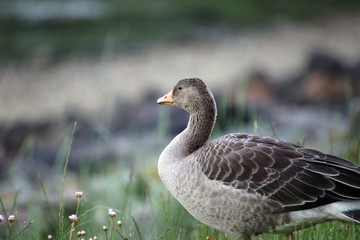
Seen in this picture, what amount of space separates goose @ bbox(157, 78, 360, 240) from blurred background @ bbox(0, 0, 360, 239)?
1962 millimetres

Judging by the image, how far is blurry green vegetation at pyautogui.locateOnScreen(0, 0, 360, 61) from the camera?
709 inches

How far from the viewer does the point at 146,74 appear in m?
16.0

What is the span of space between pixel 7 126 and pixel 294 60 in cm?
858

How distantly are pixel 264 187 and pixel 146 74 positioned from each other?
39.8 ft

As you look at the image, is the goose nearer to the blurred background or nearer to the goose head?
the goose head

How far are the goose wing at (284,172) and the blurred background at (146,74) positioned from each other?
207 cm

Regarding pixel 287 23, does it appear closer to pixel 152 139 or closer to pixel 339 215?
pixel 152 139

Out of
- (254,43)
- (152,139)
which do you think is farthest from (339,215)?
(254,43)

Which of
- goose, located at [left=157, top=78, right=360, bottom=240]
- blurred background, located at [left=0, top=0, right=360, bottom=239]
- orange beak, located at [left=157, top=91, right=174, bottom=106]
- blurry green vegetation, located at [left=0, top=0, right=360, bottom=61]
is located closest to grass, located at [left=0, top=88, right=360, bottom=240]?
blurred background, located at [left=0, top=0, right=360, bottom=239]

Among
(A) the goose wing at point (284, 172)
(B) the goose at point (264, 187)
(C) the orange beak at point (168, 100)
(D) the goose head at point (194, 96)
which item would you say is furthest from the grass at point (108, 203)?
(C) the orange beak at point (168, 100)

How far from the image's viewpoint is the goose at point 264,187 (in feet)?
13.3

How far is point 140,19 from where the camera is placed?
19.8 meters

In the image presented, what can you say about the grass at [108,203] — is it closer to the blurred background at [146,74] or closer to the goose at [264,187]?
the blurred background at [146,74]

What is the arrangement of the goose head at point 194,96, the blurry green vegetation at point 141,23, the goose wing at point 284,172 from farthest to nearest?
1. the blurry green vegetation at point 141,23
2. the goose head at point 194,96
3. the goose wing at point 284,172
